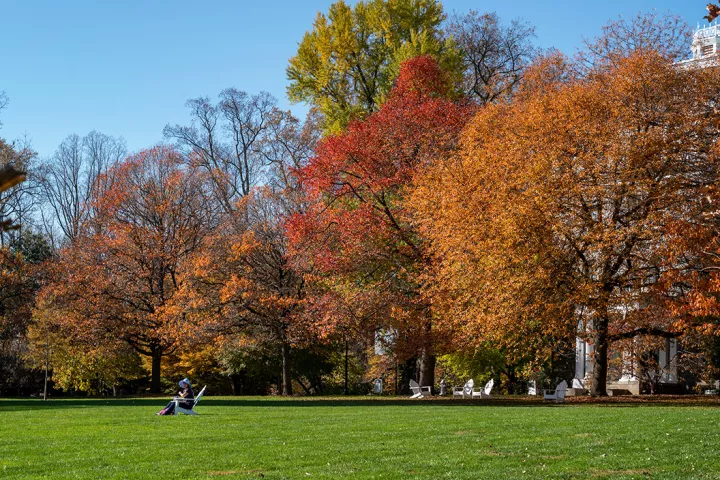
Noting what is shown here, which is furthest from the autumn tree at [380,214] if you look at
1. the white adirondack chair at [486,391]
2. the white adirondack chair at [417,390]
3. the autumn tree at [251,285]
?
the autumn tree at [251,285]

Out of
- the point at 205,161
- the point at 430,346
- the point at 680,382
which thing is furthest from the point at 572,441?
the point at 205,161

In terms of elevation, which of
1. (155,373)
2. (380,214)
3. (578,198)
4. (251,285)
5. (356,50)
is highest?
(356,50)

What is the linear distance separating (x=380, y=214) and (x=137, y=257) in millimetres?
13553

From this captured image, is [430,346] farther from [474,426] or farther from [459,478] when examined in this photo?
[459,478]

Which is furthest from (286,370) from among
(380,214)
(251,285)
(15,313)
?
(15,313)

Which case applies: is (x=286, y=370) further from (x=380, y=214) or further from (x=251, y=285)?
(x=380, y=214)

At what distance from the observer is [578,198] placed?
2438cm

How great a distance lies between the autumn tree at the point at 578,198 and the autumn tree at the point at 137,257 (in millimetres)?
15831

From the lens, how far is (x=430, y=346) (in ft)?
102

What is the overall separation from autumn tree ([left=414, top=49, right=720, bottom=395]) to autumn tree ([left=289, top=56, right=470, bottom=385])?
4060 millimetres

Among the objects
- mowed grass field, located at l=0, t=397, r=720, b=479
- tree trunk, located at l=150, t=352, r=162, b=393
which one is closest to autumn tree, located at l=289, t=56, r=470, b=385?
tree trunk, located at l=150, t=352, r=162, b=393

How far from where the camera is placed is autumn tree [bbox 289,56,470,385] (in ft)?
99.3

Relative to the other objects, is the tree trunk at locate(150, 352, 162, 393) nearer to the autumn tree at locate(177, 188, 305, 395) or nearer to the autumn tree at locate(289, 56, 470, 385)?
the autumn tree at locate(177, 188, 305, 395)

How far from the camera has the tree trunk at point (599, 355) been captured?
1067 inches
